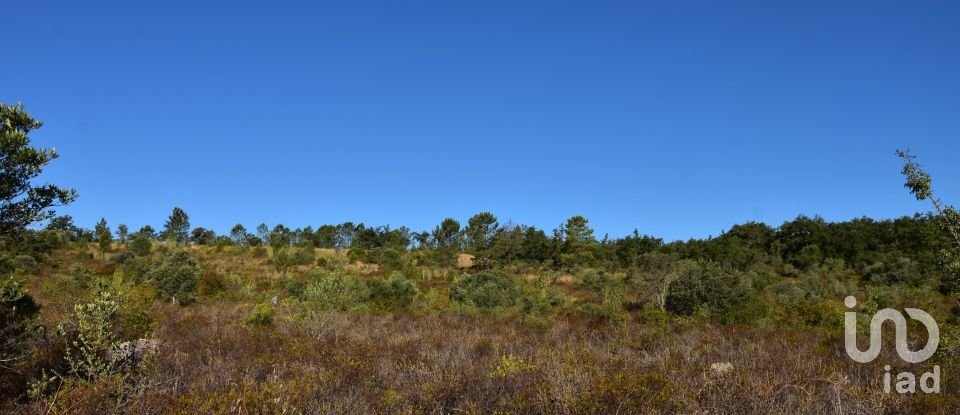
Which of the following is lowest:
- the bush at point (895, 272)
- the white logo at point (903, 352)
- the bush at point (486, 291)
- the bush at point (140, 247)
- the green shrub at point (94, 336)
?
the green shrub at point (94, 336)

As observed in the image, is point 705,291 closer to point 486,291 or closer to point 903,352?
point 486,291

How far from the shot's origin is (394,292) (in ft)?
73.2

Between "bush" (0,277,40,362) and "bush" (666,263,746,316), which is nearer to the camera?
"bush" (0,277,40,362)

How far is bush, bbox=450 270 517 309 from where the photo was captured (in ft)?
67.5

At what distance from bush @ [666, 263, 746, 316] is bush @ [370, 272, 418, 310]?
10.4 m

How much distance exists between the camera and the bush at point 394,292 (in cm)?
2106

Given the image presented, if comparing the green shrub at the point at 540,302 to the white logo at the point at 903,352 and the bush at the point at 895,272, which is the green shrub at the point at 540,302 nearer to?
the white logo at the point at 903,352

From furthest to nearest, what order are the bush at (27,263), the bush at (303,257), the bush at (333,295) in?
the bush at (303,257) → the bush at (27,263) → the bush at (333,295)

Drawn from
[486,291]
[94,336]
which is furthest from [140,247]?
[94,336]

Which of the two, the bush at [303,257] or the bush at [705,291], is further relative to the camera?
the bush at [303,257]

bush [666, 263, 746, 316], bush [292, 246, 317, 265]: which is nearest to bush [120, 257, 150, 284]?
bush [292, 246, 317, 265]

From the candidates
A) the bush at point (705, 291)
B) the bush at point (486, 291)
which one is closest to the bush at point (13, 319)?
the bush at point (486, 291)

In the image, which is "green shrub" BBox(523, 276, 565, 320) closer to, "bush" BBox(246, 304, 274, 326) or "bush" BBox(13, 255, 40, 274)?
"bush" BBox(246, 304, 274, 326)

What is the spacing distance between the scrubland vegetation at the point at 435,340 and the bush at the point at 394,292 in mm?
87
